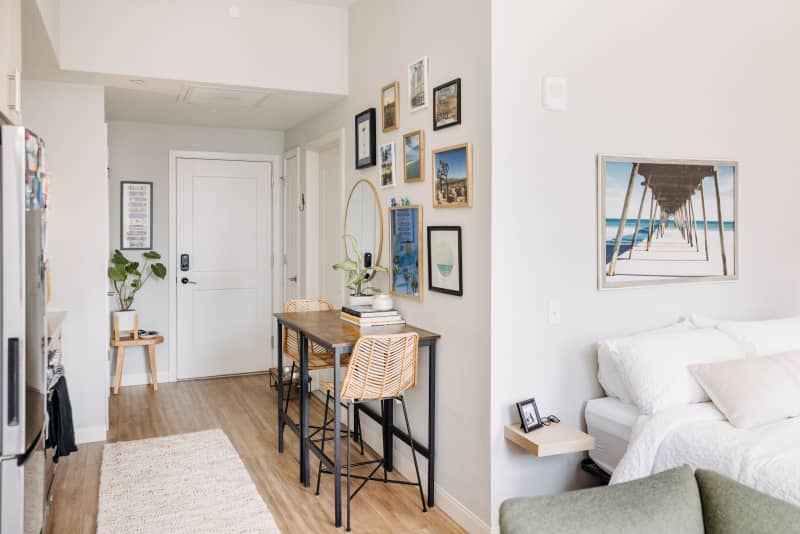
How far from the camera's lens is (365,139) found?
411 centimetres

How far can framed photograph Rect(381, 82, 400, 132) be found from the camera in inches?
145

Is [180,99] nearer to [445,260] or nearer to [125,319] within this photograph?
[125,319]

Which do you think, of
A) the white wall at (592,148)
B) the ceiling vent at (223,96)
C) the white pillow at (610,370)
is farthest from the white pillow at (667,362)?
the ceiling vent at (223,96)

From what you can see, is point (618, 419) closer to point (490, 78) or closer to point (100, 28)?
point (490, 78)

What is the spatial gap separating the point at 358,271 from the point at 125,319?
2530 mm

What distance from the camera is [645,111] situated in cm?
314

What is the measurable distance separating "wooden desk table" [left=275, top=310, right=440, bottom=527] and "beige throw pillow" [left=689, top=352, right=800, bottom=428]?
1.23m

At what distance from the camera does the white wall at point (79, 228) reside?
4.10 meters

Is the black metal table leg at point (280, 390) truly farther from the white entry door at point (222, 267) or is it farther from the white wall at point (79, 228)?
the white entry door at point (222, 267)

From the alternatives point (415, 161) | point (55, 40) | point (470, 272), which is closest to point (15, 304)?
point (470, 272)

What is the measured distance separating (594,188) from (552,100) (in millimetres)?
455

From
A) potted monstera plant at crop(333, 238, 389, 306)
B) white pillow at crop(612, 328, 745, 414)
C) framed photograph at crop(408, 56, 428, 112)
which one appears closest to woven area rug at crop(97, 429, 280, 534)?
potted monstera plant at crop(333, 238, 389, 306)

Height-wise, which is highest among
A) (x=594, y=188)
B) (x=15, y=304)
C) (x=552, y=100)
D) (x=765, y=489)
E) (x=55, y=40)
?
(x=55, y=40)

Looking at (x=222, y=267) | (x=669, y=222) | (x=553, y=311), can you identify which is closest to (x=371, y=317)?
(x=553, y=311)
